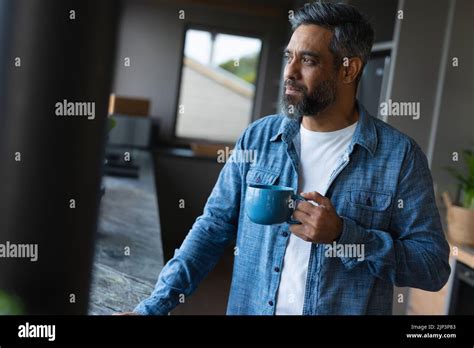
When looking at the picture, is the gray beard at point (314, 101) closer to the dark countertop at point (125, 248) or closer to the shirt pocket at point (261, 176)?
the shirt pocket at point (261, 176)

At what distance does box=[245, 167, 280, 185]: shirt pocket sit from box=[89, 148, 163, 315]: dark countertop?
191 millimetres

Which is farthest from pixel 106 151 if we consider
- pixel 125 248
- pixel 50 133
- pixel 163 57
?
pixel 163 57

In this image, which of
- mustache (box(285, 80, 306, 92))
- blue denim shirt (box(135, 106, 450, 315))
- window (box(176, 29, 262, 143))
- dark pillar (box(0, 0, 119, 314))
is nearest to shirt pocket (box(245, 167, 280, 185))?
blue denim shirt (box(135, 106, 450, 315))

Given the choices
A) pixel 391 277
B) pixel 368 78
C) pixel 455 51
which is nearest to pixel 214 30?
pixel 368 78

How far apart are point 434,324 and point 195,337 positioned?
0.87ft

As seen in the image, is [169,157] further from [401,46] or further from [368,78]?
[401,46]

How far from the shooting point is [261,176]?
2.24 feet

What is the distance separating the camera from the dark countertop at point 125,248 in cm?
75

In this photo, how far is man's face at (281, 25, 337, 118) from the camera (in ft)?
2.03

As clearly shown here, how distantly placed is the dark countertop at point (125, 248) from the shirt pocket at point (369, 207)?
287 mm

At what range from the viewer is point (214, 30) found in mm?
1657

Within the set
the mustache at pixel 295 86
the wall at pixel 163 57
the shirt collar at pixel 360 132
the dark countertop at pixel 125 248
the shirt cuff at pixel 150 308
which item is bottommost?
the dark countertop at pixel 125 248

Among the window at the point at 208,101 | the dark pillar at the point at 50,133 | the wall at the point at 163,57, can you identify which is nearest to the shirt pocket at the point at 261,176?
the dark pillar at the point at 50,133

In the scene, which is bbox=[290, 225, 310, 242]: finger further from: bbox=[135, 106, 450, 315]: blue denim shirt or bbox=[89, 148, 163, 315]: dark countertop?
bbox=[89, 148, 163, 315]: dark countertop
